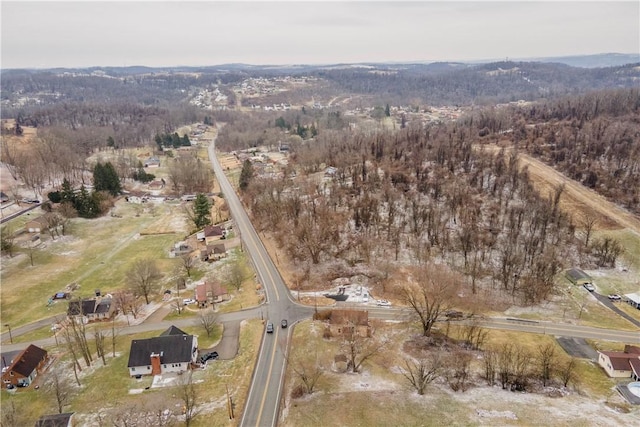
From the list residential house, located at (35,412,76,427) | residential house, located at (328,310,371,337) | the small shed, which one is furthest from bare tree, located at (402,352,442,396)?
the small shed

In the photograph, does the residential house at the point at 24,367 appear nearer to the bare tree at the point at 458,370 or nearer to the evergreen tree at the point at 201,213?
the evergreen tree at the point at 201,213

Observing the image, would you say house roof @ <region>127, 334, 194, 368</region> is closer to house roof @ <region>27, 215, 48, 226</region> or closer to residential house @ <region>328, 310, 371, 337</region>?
residential house @ <region>328, 310, 371, 337</region>

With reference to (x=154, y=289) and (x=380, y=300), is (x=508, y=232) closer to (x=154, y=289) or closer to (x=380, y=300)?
(x=380, y=300)

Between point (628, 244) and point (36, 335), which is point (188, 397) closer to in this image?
point (36, 335)

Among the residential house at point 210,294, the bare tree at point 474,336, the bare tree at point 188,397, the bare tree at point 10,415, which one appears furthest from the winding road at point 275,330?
the bare tree at point 10,415

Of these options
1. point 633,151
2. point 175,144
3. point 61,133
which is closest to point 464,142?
point 633,151
